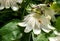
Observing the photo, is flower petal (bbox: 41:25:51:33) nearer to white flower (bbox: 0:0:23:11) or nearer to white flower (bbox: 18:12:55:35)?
→ white flower (bbox: 18:12:55:35)

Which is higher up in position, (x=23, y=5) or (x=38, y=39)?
(x=23, y=5)

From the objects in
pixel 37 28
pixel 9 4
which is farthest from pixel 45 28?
pixel 9 4

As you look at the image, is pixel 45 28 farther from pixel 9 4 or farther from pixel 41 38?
pixel 9 4

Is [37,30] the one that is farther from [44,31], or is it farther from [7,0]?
[7,0]

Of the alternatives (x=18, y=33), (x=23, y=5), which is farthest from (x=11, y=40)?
(x=23, y=5)

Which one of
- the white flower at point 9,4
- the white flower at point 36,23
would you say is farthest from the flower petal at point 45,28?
the white flower at point 9,4

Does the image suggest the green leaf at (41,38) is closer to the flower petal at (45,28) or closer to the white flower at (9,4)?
the flower petal at (45,28)

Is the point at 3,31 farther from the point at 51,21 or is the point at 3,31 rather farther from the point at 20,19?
the point at 51,21
